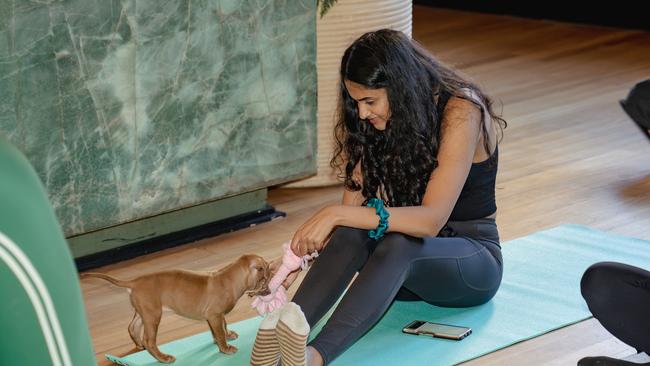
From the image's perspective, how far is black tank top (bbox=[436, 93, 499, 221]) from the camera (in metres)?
2.75

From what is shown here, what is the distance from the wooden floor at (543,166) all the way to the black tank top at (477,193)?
0.35m

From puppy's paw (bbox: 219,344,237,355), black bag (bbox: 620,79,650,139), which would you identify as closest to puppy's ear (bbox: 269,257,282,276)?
puppy's paw (bbox: 219,344,237,355)

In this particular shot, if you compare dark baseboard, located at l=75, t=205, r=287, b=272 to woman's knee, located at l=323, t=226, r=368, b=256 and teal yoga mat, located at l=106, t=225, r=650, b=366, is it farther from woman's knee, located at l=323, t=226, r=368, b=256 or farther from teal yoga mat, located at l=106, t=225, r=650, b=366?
woman's knee, located at l=323, t=226, r=368, b=256

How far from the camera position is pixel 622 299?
7.58 ft

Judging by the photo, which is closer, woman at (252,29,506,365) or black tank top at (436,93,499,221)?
woman at (252,29,506,365)

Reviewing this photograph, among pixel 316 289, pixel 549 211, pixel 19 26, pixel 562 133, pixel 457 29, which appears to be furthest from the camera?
pixel 457 29

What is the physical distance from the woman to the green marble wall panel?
0.74 metres

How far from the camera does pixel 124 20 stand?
3184 mm

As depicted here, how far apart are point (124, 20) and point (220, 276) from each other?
0.98m

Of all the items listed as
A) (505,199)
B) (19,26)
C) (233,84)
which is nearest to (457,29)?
(505,199)

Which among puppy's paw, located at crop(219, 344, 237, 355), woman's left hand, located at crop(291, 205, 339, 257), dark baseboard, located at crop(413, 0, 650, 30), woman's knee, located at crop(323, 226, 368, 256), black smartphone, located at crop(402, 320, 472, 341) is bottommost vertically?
dark baseboard, located at crop(413, 0, 650, 30)

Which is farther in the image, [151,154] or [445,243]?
[151,154]

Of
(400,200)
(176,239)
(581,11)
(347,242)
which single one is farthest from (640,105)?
(581,11)

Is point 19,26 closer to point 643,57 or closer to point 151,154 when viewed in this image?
point 151,154
